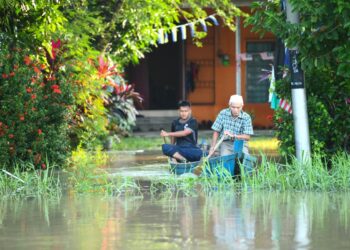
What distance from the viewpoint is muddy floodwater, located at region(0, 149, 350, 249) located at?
8609mm

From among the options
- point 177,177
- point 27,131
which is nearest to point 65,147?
point 27,131

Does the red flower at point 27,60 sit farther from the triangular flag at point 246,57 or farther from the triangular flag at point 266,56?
the triangular flag at point 246,57

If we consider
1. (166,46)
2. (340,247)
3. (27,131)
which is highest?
(166,46)

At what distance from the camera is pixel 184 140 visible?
49.5 feet

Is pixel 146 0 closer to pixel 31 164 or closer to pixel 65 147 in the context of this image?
pixel 65 147

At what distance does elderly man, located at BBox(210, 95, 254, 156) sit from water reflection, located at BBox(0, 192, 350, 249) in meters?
1.85

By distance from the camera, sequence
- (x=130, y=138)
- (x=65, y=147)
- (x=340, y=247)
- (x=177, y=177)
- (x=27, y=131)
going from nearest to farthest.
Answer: (x=340, y=247)
(x=177, y=177)
(x=27, y=131)
(x=65, y=147)
(x=130, y=138)

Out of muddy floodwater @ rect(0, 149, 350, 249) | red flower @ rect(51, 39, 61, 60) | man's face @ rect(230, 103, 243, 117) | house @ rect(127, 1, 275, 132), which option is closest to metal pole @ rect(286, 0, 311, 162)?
man's face @ rect(230, 103, 243, 117)

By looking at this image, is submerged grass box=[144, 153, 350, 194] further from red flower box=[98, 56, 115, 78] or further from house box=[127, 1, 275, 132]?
house box=[127, 1, 275, 132]

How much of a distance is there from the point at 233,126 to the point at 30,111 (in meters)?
3.38

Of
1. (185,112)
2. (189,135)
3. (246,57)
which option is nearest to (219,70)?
(246,57)

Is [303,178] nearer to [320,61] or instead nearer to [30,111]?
[320,61]

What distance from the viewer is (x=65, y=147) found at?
1567 centimetres

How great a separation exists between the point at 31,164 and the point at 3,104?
3.53 feet
